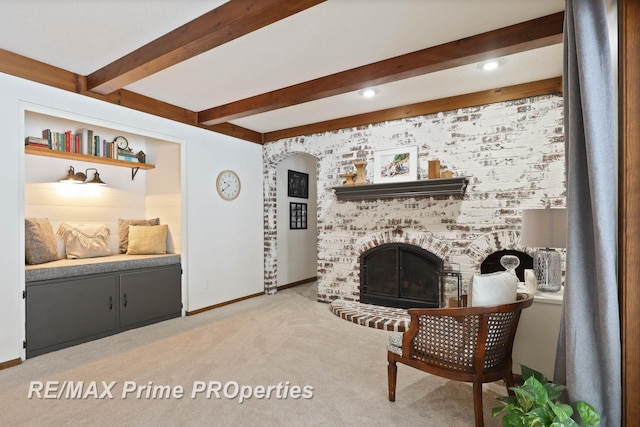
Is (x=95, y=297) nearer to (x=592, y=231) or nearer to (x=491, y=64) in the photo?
(x=592, y=231)

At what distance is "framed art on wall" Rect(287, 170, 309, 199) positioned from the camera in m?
6.32

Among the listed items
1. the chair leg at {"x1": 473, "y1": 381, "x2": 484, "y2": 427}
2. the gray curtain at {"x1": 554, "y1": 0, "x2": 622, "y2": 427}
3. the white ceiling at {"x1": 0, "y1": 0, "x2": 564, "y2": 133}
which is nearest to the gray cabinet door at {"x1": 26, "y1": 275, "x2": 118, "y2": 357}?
the white ceiling at {"x1": 0, "y1": 0, "x2": 564, "y2": 133}

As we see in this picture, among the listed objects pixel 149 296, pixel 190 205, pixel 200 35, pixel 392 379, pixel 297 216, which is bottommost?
pixel 392 379

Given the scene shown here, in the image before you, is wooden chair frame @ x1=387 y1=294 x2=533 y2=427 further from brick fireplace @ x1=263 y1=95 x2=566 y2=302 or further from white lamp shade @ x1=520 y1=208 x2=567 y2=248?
brick fireplace @ x1=263 y1=95 x2=566 y2=302

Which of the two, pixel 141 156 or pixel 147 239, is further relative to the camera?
pixel 141 156

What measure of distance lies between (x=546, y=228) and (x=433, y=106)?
2238 mm

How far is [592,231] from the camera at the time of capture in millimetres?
1568

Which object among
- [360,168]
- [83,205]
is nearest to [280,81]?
[360,168]

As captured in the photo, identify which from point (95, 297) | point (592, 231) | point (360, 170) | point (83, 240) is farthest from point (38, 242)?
point (592, 231)

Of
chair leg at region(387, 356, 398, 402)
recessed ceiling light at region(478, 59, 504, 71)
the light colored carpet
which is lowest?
the light colored carpet

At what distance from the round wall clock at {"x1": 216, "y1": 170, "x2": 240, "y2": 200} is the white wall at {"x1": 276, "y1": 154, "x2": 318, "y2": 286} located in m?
0.99

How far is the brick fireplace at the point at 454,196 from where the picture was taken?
366cm

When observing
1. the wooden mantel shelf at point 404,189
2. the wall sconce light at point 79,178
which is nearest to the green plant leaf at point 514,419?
the wooden mantel shelf at point 404,189

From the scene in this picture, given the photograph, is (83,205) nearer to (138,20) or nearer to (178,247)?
(178,247)
